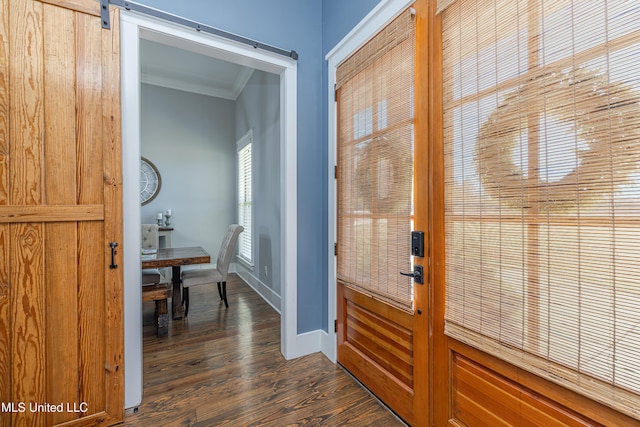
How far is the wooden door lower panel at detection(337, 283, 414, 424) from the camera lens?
1626 millimetres

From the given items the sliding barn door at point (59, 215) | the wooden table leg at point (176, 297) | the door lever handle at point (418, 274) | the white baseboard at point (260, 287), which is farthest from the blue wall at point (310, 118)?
the wooden table leg at point (176, 297)

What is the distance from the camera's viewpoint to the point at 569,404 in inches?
38.4

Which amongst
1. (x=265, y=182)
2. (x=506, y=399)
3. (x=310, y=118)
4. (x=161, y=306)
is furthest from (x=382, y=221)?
(x=265, y=182)

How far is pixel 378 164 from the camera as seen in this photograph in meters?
1.82

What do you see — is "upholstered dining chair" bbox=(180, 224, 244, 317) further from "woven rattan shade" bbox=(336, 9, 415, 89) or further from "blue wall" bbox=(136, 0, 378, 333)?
"woven rattan shade" bbox=(336, 9, 415, 89)

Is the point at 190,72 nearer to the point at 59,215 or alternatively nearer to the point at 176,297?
the point at 176,297

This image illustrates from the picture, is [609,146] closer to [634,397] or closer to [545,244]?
[545,244]

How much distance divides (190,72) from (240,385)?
15.1ft

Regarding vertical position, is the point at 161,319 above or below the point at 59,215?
below

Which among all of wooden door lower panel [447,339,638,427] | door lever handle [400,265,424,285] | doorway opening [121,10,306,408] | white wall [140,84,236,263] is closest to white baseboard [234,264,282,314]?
white wall [140,84,236,263]

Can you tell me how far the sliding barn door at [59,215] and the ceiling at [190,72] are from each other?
258cm

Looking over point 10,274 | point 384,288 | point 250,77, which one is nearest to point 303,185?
point 384,288

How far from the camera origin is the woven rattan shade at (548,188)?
2.81ft

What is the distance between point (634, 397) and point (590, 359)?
0.12m
